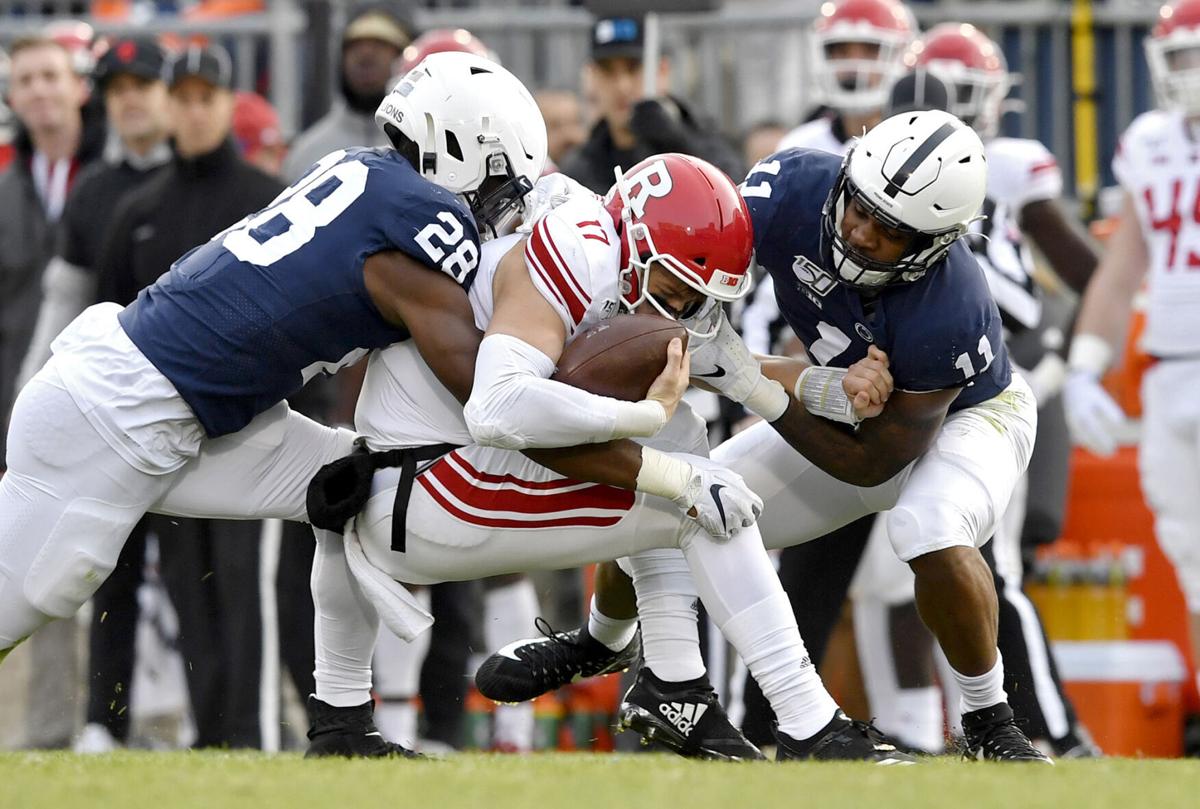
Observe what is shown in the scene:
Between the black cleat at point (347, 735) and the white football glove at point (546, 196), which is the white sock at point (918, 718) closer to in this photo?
the black cleat at point (347, 735)

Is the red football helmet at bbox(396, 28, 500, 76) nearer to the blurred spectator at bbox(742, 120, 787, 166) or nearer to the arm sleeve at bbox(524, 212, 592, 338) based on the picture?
the blurred spectator at bbox(742, 120, 787, 166)

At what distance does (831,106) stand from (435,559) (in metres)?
3.24

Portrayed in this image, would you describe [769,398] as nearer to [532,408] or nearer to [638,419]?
[638,419]

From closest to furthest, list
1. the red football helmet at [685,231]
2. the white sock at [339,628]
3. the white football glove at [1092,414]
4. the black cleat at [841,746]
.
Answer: the black cleat at [841,746] → the red football helmet at [685,231] → the white sock at [339,628] → the white football glove at [1092,414]

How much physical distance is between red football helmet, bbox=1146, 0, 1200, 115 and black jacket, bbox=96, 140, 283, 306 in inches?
119

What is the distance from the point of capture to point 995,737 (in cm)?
506

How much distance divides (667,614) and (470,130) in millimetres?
1215

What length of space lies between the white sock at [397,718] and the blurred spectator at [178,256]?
37 centimetres

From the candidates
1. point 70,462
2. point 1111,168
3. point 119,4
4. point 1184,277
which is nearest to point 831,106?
point 1184,277

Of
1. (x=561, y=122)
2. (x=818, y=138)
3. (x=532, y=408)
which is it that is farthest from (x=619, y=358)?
(x=561, y=122)

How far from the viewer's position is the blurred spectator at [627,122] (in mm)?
7289

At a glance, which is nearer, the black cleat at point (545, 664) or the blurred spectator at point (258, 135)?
the black cleat at point (545, 664)

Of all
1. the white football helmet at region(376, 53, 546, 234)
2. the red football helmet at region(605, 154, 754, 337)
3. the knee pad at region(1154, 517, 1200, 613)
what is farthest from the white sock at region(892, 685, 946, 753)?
the white football helmet at region(376, 53, 546, 234)

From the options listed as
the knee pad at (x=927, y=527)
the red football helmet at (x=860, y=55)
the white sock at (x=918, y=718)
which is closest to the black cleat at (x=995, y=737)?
the knee pad at (x=927, y=527)
